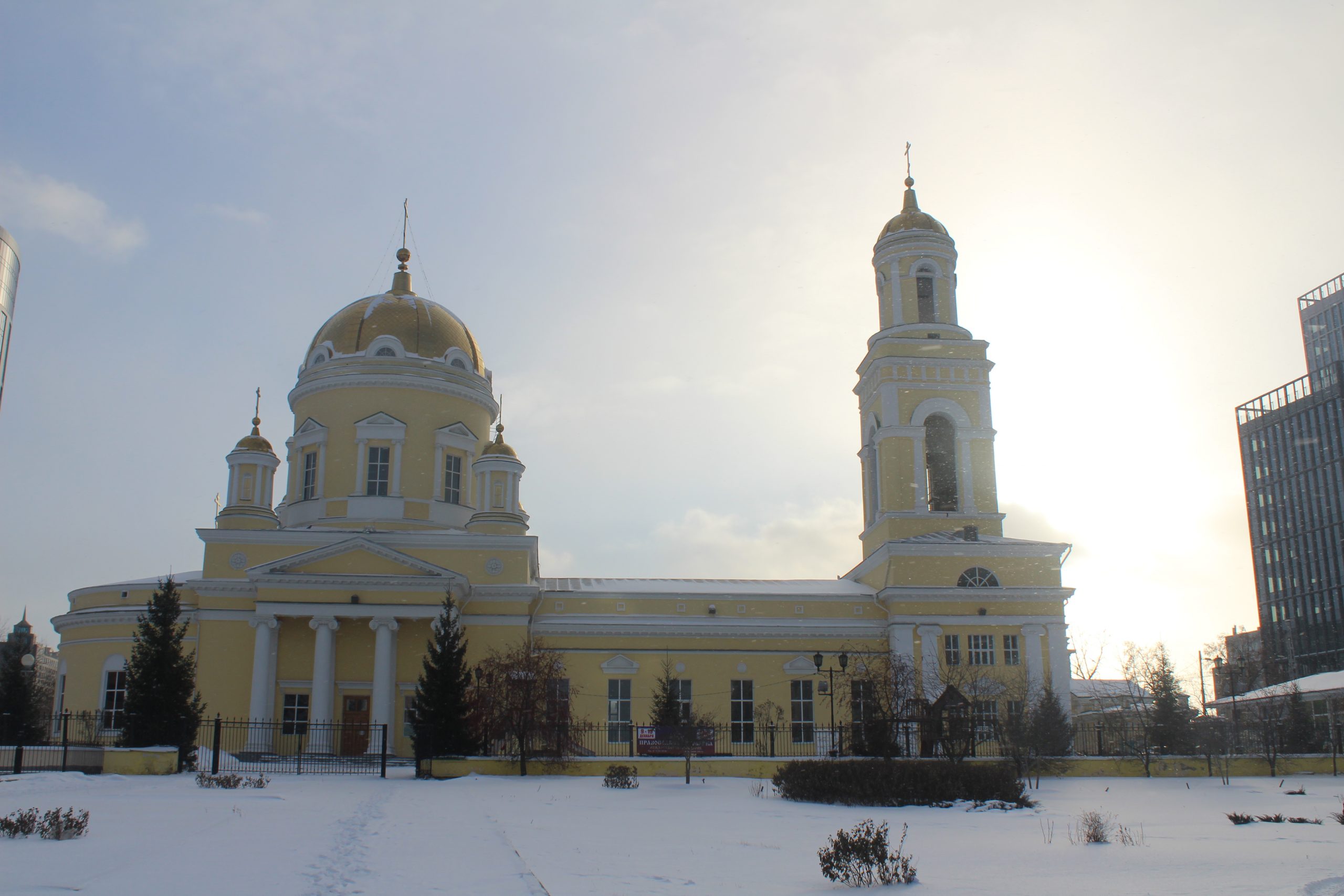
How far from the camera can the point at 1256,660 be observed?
7150 centimetres

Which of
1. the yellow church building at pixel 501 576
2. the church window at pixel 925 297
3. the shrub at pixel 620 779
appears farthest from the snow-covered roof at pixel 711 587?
the shrub at pixel 620 779

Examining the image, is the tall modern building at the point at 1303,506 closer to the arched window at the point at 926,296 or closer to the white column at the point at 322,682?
the arched window at the point at 926,296

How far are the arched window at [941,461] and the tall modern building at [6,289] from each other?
48.5 m

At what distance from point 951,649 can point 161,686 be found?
2193 centimetres

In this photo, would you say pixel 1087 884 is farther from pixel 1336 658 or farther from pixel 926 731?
pixel 1336 658

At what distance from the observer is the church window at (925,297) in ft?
121

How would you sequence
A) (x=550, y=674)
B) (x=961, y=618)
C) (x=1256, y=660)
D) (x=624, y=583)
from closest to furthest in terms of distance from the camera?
(x=550, y=674) < (x=961, y=618) < (x=624, y=583) < (x=1256, y=660)

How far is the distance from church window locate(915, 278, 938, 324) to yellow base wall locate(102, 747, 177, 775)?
25.9 metres

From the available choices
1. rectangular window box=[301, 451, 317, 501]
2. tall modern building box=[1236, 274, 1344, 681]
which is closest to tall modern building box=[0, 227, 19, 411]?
rectangular window box=[301, 451, 317, 501]

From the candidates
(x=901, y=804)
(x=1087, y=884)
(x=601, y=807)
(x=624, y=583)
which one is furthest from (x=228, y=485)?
(x=1087, y=884)

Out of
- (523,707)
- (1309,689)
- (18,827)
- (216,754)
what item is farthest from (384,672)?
(1309,689)

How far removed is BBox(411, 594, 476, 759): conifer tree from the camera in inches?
1007

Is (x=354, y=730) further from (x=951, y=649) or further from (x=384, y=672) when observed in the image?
(x=951, y=649)

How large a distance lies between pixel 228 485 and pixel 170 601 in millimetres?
8816
